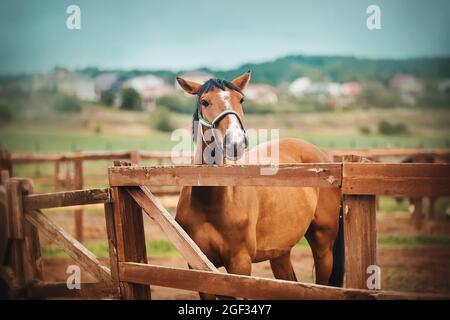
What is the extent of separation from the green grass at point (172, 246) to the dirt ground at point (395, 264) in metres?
0.32

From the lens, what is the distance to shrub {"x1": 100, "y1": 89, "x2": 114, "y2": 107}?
64.7 m

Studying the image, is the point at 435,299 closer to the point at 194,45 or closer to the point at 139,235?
the point at 139,235

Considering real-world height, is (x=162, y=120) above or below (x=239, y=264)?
above

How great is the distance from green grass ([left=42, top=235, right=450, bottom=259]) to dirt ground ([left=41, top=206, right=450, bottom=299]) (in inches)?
12.8

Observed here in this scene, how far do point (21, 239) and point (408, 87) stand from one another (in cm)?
6884

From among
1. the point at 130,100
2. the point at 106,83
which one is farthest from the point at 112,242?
the point at 106,83

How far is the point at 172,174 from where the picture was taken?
352cm

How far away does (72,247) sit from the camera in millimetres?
4324

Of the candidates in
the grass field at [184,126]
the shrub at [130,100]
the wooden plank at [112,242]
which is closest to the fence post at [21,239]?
the wooden plank at [112,242]

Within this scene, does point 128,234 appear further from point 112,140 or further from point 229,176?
point 112,140

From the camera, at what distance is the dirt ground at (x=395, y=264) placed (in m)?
6.49
